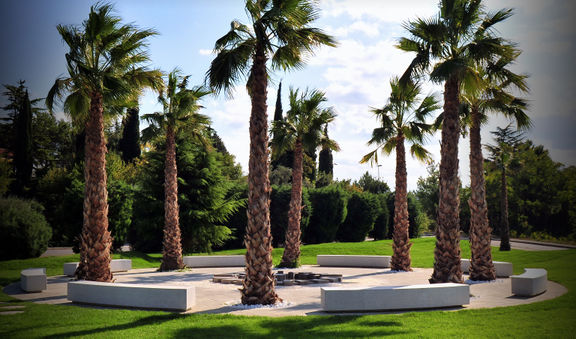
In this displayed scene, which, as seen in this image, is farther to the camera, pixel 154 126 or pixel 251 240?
pixel 154 126

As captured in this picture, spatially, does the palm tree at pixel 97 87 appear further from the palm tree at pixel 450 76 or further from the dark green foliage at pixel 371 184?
the dark green foliage at pixel 371 184

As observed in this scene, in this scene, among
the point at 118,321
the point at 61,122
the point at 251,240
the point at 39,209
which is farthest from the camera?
the point at 61,122

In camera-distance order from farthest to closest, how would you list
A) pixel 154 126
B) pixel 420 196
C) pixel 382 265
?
1. pixel 420 196
2. pixel 382 265
3. pixel 154 126

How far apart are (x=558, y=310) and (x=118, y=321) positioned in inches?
402

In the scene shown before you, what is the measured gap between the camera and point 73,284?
12984mm

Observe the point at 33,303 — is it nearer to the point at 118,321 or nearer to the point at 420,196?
the point at 118,321

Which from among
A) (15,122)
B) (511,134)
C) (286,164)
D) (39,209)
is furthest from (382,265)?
(511,134)

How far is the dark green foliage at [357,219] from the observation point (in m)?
40.8

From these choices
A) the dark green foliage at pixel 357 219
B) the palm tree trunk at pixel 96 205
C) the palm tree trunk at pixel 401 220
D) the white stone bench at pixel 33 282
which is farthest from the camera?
the dark green foliage at pixel 357 219

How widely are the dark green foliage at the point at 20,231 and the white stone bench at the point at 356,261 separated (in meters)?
14.3

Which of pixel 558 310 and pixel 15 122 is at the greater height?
pixel 15 122

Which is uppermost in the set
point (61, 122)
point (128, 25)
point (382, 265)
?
point (61, 122)

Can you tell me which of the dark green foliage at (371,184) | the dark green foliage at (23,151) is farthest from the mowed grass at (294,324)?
the dark green foliage at (371,184)

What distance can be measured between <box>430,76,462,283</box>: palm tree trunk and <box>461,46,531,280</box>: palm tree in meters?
1.99
